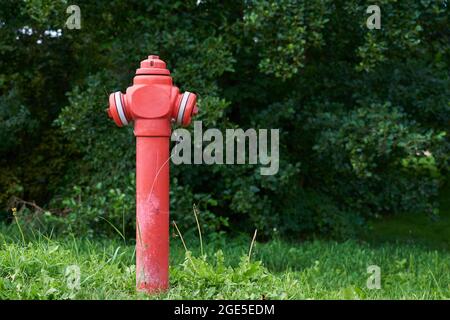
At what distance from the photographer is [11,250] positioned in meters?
4.23

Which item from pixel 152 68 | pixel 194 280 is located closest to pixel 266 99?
pixel 152 68

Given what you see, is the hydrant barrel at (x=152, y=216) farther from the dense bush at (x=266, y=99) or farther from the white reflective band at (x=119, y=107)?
the dense bush at (x=266, y=99)

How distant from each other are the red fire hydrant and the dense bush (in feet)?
8.48

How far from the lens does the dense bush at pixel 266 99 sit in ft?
21.3

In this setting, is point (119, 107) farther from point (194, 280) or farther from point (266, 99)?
point (266, 99)

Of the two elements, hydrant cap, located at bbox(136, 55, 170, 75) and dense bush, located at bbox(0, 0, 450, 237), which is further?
dense bush, located at bbox(0, 0, 450, 237)

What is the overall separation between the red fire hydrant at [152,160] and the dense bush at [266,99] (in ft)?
8.48

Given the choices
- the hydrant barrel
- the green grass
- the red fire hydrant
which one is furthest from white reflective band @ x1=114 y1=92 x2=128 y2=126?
the green grass

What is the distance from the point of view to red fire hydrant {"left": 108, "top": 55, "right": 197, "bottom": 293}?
3.68m

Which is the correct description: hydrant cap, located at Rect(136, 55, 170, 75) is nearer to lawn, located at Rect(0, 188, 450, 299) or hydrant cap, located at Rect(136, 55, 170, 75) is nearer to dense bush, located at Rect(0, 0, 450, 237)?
lawn, located at Rect(0, 188, 450, 299)

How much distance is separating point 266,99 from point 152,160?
4.09 m

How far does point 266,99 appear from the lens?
25.1 feet
